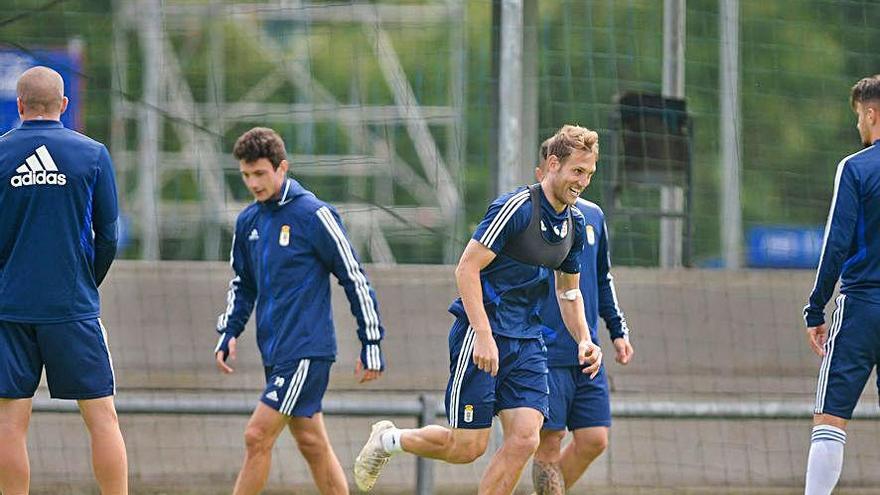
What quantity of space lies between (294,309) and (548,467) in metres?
1.55

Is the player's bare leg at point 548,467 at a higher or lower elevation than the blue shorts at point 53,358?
lower

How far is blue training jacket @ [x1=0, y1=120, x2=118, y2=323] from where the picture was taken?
7.34 meters

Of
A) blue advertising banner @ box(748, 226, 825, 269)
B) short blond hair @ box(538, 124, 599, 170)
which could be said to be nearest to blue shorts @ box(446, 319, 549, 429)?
short blond hair @ box(538, 124, 599, 170)

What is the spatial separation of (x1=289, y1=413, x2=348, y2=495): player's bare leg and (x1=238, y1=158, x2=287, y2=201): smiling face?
45.7 inches

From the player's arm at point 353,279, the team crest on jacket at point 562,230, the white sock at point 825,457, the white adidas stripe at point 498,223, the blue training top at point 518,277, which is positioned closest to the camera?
the white adidas stripe at point 498,223

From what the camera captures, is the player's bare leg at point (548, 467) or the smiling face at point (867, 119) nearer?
the smiling face at point (867, 119)

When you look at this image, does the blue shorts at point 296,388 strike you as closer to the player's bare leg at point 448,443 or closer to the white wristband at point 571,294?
the player's bare leg at point 448,443

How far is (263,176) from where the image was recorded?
8531 mm

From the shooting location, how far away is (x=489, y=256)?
24.9 feet

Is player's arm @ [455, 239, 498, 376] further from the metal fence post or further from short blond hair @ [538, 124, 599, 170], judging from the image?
the metal fence post

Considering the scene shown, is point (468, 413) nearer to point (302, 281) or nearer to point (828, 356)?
point (302, 281)

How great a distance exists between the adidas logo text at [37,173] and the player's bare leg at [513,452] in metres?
2.34

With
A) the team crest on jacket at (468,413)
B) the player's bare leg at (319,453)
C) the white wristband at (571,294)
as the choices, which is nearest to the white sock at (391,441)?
the player's bare leg at (319,453)

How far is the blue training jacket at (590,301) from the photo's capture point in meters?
8.75
